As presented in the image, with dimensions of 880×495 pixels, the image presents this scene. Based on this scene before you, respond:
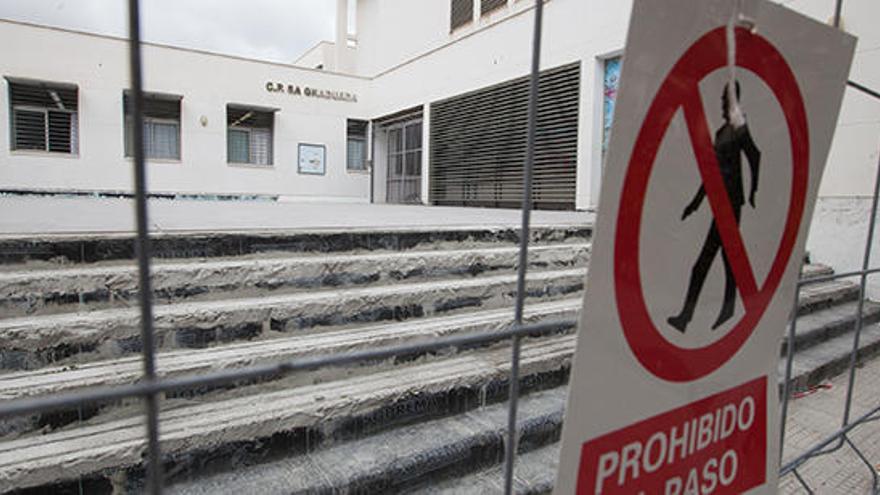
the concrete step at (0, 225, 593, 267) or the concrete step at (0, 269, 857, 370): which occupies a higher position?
the concrete step at (0, 225, 593, 267)

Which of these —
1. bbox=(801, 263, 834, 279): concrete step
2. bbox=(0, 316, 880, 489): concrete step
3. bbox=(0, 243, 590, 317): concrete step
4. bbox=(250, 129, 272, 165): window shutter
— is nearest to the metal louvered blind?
bbox=(801, 263, 834, 279): concrete step

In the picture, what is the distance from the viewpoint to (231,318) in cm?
200

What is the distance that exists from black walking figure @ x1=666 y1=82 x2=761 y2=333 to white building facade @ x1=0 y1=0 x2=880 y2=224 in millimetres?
5831

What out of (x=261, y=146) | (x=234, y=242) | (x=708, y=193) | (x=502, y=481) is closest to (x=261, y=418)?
(x=502, y=481)

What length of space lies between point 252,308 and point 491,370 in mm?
1030

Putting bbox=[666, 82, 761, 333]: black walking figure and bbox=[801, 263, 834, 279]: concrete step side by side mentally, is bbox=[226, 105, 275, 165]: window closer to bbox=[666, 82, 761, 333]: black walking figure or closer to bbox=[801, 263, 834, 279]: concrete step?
bbox=[801, 263, 834, 279]: concrete step

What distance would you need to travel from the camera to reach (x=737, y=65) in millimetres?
683

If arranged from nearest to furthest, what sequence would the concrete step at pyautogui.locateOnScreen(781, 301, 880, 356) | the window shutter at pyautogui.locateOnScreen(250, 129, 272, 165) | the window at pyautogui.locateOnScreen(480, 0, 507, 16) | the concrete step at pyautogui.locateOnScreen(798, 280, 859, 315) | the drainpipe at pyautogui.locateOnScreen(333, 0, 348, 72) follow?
1. the concrete step at pyautogui.locateOnScreen(781, 301, 880, 356)
2. the concrete step at pyautogui.locateOnScreen(798, 280, 859, 315)
3. the window at pyautogui.locateOnScreen(480, 0, 507, 16)
4. the window shutter at pyautogui.locateOnScreen(250, 129, 272, 165)
5. the drainpipe at pyautogui.locateOnScreen(333, 0, 348, 72)

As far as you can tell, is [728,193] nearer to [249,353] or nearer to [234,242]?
[249,353]

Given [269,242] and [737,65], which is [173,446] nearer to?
[269,242]

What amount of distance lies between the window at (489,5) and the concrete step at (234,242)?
25.2 feet

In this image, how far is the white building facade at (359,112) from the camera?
811 cm

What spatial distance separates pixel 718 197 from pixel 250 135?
13.8 m

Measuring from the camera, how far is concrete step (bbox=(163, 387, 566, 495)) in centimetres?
144
